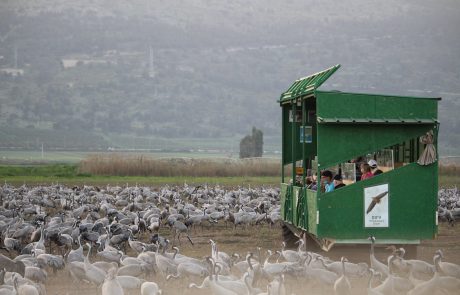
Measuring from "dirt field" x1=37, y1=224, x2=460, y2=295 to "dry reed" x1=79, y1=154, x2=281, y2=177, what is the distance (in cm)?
2949

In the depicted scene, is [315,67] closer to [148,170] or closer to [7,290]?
[148,170]

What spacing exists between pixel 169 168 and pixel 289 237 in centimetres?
3698

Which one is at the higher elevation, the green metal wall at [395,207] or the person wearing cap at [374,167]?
the person wearing cap at [374,167]

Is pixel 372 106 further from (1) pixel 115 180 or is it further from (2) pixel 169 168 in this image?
(2) pixel 169 168

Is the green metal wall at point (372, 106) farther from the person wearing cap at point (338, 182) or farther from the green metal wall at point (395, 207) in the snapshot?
the person wearing cap at point (338, 182)

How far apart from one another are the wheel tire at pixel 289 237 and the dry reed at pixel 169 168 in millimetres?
35908

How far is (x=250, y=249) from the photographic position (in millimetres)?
19141

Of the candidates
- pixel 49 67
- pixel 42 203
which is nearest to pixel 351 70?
pixel 49 67

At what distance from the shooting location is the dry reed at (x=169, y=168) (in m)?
54.2

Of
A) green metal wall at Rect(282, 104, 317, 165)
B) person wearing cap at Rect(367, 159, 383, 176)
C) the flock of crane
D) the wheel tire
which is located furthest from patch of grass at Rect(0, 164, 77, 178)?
person wearing cap at Rect(367, 159, 383, 176)

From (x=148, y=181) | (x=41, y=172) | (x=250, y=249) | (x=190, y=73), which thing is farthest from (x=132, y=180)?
(x=190, y=73)

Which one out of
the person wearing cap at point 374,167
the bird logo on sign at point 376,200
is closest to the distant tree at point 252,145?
the person wearing cap at point 374,167

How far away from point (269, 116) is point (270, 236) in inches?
4938

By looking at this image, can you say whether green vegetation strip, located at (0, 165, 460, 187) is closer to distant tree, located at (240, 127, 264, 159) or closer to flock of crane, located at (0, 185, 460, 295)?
flock of crane, located at (0, 185, 460, 295)
